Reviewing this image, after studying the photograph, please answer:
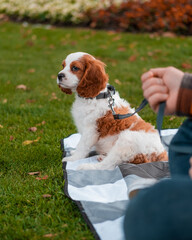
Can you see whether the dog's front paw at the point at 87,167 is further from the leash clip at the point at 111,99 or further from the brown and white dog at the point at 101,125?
the leash clip at the point at 111,99

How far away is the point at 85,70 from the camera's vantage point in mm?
3498

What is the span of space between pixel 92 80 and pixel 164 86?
4.94 feet

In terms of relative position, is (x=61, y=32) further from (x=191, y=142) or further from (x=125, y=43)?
(x=191, y=142)

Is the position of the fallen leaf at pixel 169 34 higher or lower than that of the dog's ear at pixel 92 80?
lower

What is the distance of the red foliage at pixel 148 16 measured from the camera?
10.1 m

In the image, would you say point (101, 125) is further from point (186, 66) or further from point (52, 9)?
point (52, 9)

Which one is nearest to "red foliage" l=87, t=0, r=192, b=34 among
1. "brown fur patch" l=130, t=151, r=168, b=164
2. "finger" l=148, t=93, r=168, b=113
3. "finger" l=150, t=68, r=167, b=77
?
"brown fur patch" l=130, t=151, r=168, b=164

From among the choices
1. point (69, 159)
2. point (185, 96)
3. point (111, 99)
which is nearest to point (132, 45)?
point (111, 99)

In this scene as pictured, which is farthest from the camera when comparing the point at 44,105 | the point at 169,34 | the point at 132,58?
the point at 169,34

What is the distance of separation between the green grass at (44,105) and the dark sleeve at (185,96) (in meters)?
1.16

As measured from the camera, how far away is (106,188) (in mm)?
3072

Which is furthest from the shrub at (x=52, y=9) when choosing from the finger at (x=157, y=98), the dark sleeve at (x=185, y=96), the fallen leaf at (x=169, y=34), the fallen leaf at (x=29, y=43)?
the dark sleeve at (x=185, y=96)

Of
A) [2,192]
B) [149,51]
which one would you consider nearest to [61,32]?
[149,51]

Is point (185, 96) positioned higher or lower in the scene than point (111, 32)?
higher
